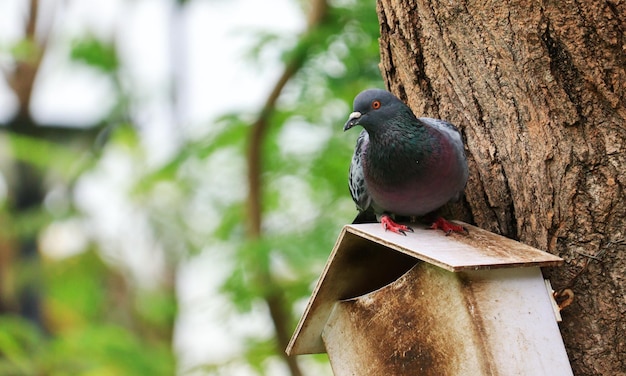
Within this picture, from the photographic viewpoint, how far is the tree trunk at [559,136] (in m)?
1.96

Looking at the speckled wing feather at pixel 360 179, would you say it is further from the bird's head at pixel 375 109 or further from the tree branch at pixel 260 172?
the tree branch at pixel 260 172

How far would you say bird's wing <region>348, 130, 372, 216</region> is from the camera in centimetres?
223

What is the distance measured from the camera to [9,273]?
323 inches

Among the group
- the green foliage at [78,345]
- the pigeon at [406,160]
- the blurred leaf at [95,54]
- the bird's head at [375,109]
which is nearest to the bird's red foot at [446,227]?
the pigeon at [406,160]

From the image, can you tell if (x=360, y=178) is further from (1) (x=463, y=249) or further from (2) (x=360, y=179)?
(1) (x=463, y=249)

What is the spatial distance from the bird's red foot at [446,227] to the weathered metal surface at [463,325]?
23cm

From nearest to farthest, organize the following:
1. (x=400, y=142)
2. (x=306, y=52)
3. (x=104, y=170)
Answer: (x=400, y=142) → (x=306, y=52) → (x=104, y=170)

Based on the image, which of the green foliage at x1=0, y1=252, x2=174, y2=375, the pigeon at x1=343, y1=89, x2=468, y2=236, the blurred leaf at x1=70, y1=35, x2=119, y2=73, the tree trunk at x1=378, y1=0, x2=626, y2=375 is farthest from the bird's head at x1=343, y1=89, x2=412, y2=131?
the blurred leaf at x1=70, y1=35, x2=119, y2=73

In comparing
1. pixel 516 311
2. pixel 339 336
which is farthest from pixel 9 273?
pixel 516 311

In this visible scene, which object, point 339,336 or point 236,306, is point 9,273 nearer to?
point 236,306

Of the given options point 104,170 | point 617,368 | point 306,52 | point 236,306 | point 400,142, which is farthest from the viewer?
point 104,170

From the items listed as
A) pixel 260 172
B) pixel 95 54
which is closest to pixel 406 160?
pixel 260 172

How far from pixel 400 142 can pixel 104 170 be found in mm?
6526

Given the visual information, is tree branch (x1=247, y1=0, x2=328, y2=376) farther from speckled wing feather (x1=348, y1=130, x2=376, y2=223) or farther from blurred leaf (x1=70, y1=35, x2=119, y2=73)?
blurred leaf (x1=70, y1=35, x2=119, y2=73)
